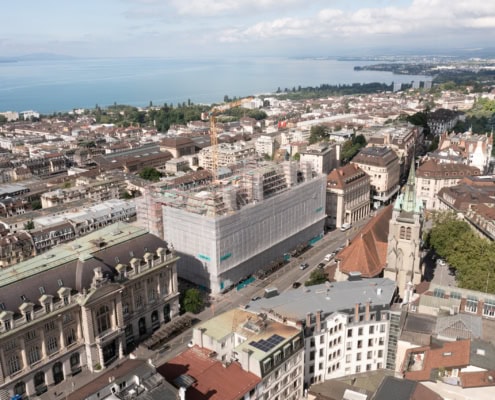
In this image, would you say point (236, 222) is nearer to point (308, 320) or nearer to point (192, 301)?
point (192, 301)

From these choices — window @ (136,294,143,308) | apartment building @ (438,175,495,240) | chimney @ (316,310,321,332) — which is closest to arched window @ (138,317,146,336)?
window @ (136,294,143,308)

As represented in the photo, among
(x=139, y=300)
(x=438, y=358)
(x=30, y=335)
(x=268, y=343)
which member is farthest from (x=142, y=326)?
(x=438, y=358)

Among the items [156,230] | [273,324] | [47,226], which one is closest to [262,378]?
[273,324]

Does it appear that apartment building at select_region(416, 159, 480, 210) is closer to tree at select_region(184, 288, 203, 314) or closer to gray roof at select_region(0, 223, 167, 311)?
tree at select_region(184, 288, 203, 314)

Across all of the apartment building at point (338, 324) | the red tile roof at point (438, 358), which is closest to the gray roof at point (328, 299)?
the apartment building at point (338, 324)

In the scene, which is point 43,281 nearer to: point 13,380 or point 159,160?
point 13,380

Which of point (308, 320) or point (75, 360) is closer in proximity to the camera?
point (308, 320)

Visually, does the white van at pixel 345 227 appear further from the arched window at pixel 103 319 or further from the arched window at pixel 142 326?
the arched window at pixel 103 319
